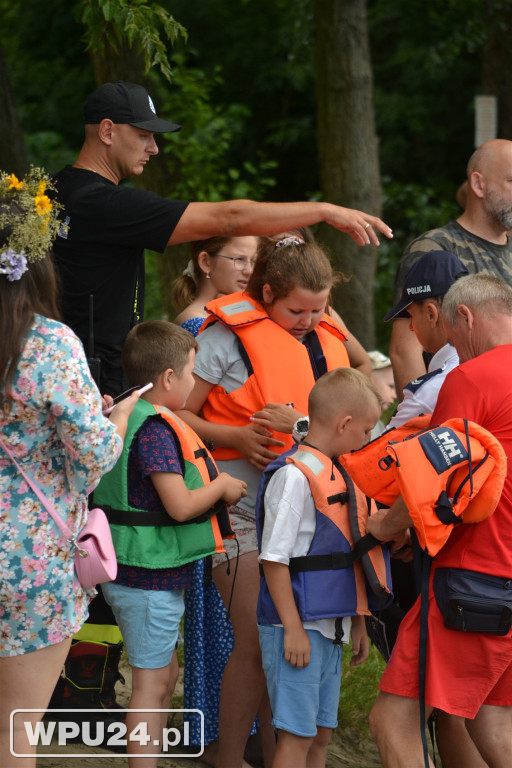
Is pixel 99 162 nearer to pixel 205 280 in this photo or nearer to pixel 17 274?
pixel 205 280

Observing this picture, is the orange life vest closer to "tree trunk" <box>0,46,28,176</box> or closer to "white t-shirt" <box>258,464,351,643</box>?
"white t-shirt" <box>258,464,351,643</box>

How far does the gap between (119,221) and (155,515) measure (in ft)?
3.56

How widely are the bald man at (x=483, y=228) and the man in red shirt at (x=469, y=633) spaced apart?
1.40m

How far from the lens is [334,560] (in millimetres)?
3320

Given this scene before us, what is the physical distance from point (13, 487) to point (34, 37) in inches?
554

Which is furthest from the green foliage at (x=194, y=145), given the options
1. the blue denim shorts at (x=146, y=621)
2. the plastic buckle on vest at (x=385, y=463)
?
the plastic buckle on vest at (x=385, y=463)

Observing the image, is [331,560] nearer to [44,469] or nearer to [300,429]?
[300,429]

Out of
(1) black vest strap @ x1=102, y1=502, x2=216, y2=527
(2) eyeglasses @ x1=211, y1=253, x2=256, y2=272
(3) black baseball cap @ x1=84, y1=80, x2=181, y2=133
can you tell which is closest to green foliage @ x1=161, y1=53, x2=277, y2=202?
(2) eyeglasses @ x1=211, y1=253, x2=256, y2=272

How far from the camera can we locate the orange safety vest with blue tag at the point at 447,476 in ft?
10.1

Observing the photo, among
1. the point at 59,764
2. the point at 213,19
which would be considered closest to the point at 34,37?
the point at 213,19

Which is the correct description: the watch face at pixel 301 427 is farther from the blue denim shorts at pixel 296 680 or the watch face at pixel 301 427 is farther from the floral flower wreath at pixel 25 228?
the floral flower wreath at pixel 25 228

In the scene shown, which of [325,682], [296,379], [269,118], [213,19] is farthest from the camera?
[269,118]

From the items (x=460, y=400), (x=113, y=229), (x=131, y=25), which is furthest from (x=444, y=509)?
(x=131, y=25)

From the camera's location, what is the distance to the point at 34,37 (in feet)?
51.0
